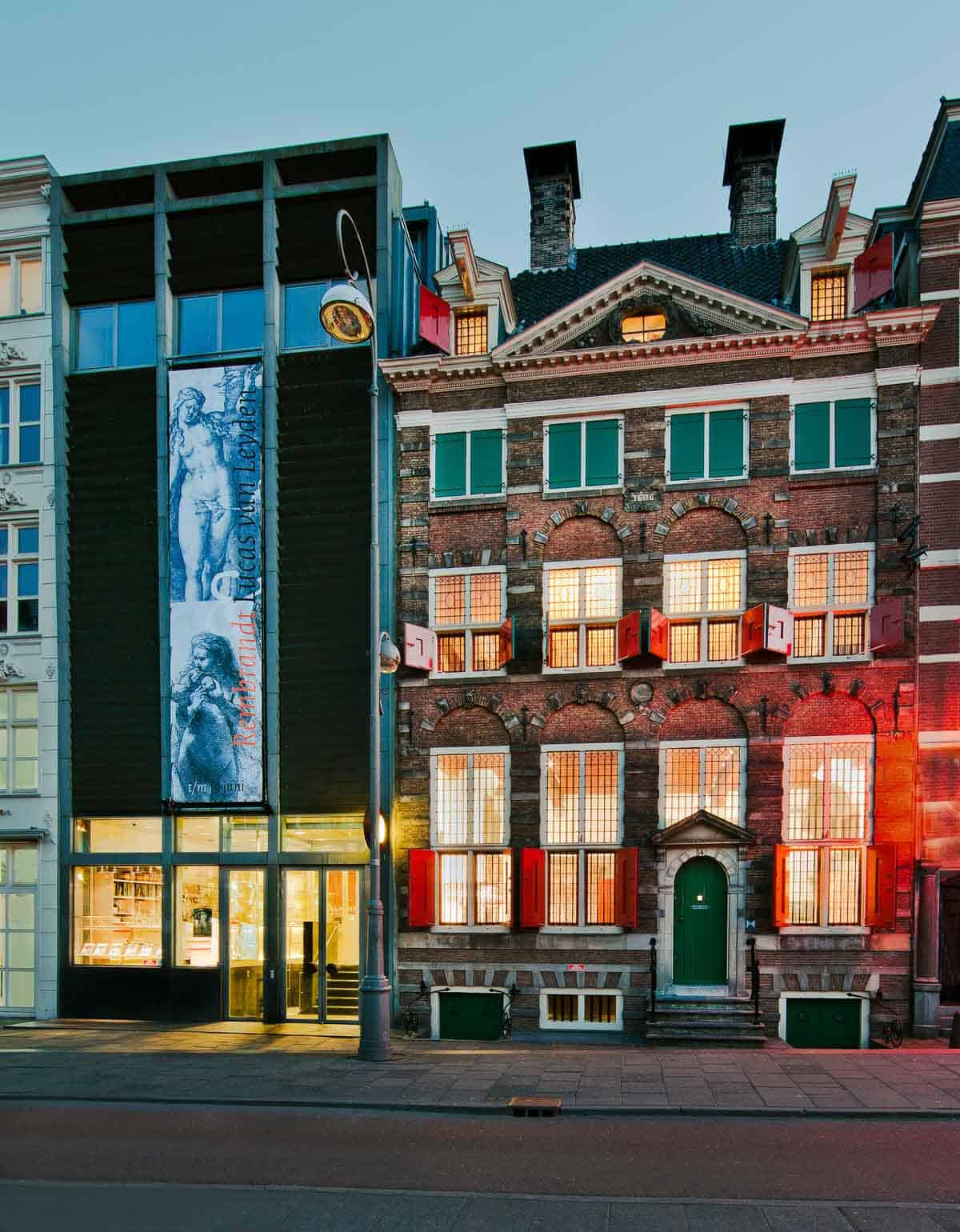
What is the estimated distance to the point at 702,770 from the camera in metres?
19.6

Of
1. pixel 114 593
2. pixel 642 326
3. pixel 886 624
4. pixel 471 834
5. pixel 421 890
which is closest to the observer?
pixel 886 624

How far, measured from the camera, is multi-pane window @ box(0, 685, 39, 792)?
22.3 m

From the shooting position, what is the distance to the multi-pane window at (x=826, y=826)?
18.9 m

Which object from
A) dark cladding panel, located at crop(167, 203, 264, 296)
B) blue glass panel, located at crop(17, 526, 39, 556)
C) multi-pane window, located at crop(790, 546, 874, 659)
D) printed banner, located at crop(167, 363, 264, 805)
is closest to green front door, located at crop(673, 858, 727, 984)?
multi-pane window, located at crop(790, 546, 874, 659)

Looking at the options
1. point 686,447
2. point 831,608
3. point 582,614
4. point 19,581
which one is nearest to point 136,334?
point 19,581

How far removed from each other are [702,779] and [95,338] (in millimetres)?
17266

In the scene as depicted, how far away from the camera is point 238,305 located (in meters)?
22.2

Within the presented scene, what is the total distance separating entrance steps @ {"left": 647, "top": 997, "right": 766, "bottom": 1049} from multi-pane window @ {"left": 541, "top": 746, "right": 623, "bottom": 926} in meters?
2.11

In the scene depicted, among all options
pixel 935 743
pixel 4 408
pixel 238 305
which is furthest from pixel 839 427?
pixel 4 408

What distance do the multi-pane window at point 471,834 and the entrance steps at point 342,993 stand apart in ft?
7.46

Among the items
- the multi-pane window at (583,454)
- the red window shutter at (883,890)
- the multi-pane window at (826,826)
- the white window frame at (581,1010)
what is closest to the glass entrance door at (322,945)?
the white window frame at (581,1010)

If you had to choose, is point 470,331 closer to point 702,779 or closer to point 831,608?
point 831,608

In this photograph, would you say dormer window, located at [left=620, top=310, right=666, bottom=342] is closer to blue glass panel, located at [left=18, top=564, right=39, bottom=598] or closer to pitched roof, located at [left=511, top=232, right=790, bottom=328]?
pitched roof, located at [left=511, top=232, right=790, bottom=328]

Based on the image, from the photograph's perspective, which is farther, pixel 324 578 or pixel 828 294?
pixel 324 578
